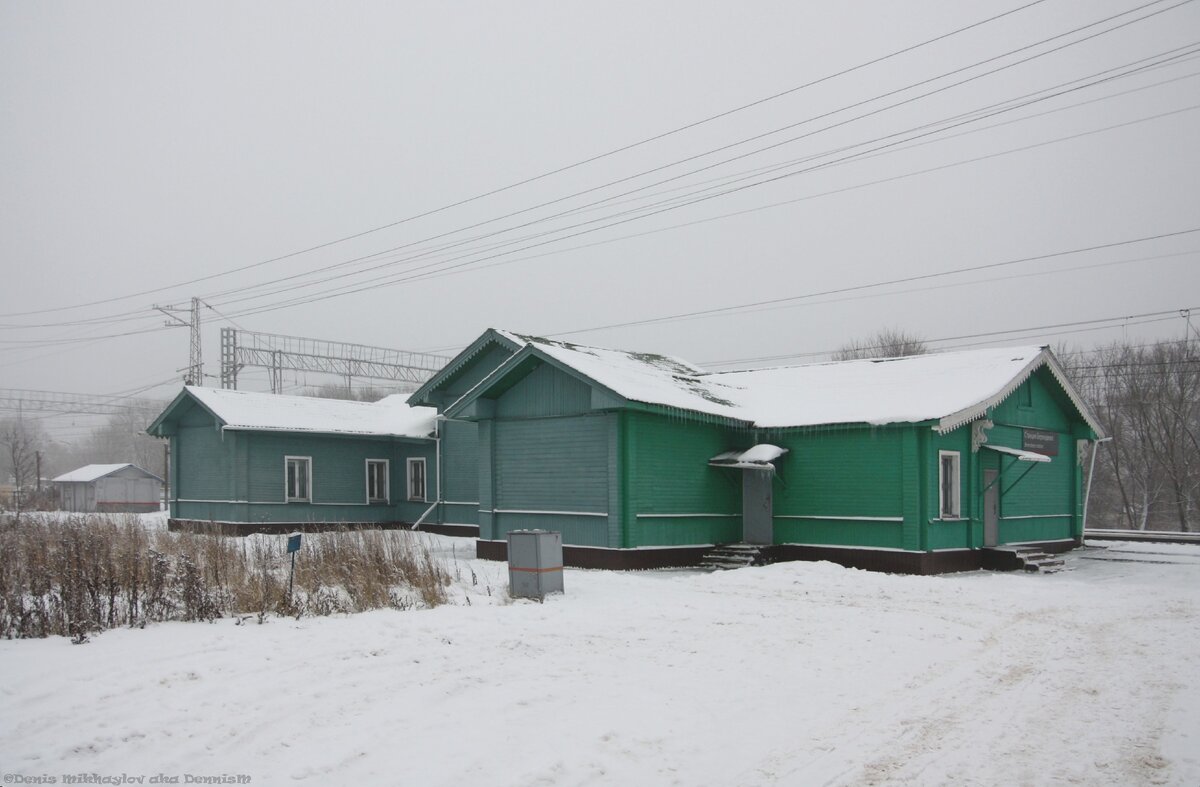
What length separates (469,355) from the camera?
27.1 meters

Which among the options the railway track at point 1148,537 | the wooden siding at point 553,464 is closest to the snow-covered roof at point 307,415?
the wooden siding at point 553,464

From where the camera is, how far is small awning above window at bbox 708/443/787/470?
2094 cm

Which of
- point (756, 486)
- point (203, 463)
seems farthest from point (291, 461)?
point (756, 486)

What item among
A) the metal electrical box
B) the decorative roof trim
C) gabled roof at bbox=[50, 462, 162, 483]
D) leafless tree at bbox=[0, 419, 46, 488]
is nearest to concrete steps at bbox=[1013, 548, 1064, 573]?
the decorative roof trim

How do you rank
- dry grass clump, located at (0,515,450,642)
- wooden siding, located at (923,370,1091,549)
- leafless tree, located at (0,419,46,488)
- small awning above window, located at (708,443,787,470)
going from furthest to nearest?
leafless tree, located at (0,419,46,488), small awning above window, located at (708,443,787,470), wooden siding, located at (923,370,1091,549), dry grass clump, located at (0,515,450,642)

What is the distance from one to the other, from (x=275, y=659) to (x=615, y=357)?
52.2 ft

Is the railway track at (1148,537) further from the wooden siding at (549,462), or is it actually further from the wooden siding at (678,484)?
the wooden siding at (549,462)

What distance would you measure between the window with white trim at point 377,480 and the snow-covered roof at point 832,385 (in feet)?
38.8

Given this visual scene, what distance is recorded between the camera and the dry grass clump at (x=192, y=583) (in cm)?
1016

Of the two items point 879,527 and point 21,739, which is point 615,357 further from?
point 21,739

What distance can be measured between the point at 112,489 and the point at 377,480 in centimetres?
2257

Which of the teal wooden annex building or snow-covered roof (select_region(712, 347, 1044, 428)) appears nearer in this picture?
snow-covered roof (select_region(712, 347, 1044, 428))

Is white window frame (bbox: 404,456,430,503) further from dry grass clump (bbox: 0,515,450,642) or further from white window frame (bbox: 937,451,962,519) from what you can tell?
white window frame (bbox: 937,451,962,519)

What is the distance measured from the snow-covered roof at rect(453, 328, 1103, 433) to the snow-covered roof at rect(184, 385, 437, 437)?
34.2 ft
